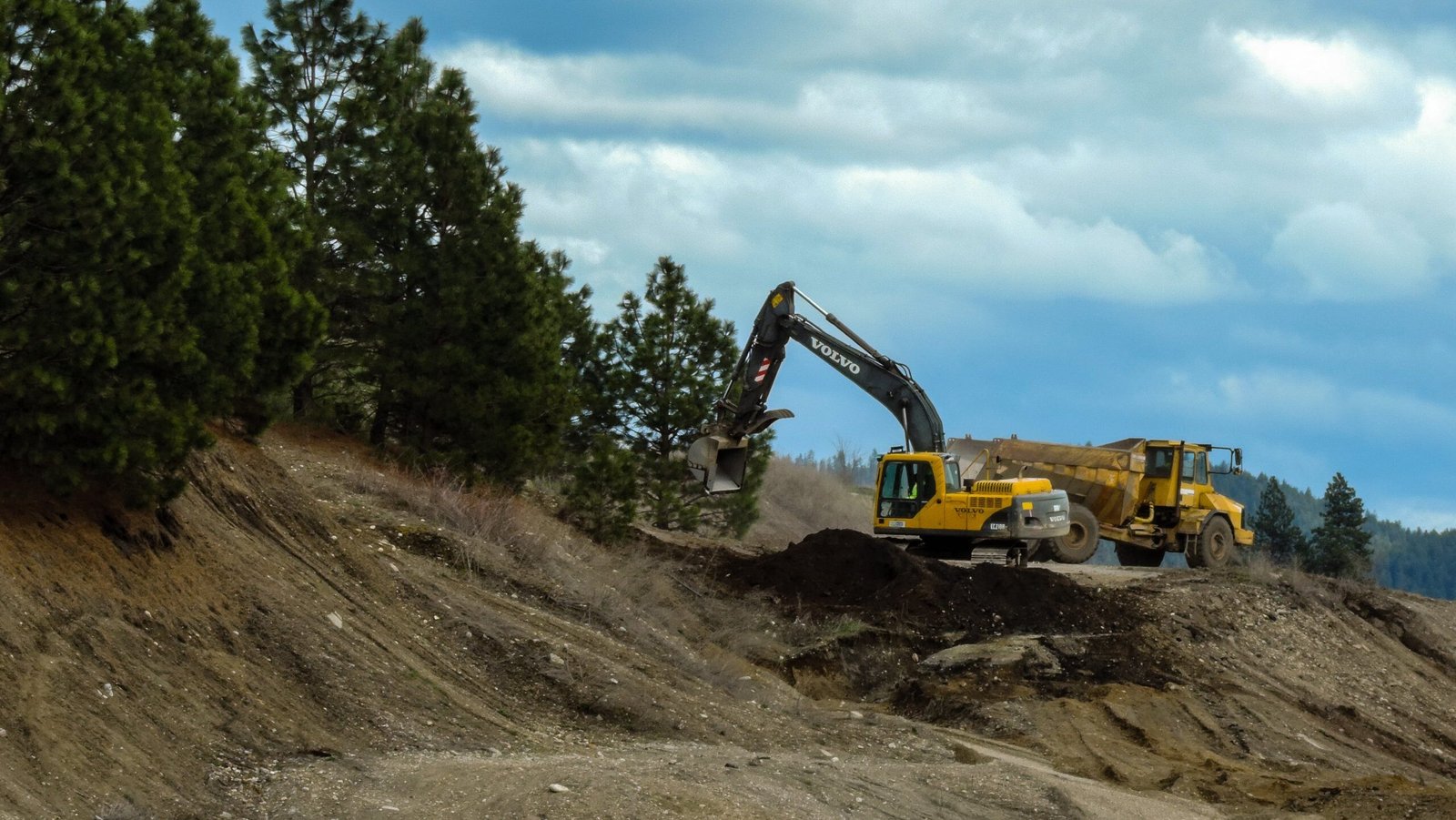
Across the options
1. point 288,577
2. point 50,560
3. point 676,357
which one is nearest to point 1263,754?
point 288,577

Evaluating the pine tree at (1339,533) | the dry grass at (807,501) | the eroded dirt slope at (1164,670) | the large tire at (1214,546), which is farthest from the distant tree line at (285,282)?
the dry grass at (807,501)

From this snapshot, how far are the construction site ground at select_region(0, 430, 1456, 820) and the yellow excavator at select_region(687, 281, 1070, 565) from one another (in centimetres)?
156

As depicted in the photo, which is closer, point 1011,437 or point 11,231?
point 11,231

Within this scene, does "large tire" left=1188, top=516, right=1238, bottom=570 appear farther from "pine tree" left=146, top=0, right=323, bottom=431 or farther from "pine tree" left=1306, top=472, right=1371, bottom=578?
"pine tree" left=1306, top=472, right=1371, bottom=578

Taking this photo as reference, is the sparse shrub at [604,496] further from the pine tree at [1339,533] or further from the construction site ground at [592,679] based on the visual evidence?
the pine tree at [1339,533]

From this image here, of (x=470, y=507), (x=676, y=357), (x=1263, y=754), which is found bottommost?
(x=1263, y=754)

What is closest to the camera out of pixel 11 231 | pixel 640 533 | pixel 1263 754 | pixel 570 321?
pixel 11 231

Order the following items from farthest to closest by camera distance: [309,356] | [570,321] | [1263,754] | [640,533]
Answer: [570,321], [640,533], [1263,754], [309,356]

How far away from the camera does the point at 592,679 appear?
47.0ft

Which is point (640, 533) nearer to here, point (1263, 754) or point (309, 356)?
point (1263, 754)

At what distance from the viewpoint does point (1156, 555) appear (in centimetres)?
3459

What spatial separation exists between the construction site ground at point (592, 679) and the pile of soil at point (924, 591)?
0.06m

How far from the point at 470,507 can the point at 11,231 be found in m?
9.62

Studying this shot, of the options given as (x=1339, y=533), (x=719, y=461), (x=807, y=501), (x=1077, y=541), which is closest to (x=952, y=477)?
(x=719, y=461)
